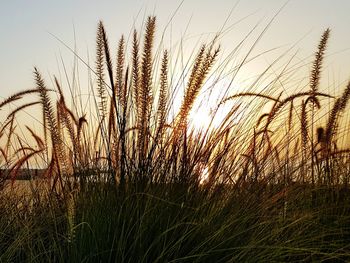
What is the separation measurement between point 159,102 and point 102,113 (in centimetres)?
29

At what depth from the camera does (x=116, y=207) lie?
2.68m

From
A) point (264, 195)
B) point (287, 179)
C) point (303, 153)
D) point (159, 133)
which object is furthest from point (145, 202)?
point (303, 153)

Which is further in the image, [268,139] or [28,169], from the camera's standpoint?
[28,169]

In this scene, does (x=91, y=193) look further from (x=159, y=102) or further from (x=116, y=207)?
(x=159, y=102)

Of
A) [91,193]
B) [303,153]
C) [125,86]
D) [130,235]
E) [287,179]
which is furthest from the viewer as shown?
[303,153]

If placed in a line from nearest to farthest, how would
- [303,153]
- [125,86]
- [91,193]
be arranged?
[91,193] → [125,86] → [303,153]

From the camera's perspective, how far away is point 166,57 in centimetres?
316

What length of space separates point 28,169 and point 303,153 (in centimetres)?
166

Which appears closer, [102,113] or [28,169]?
[102,113]

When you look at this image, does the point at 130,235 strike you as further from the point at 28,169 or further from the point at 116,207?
the point at 28,169

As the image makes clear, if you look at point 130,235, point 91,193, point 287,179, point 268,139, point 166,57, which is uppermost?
point 166,57

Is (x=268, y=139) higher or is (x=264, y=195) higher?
(x=268, y=139)

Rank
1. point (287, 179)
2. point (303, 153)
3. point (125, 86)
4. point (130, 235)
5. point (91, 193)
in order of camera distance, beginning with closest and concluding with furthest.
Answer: point (130, 235) → point (91, 193) → point (125, 86) → point (287, 179) → point (303, 153)

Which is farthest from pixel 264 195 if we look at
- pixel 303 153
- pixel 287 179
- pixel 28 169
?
pixel 28 169
